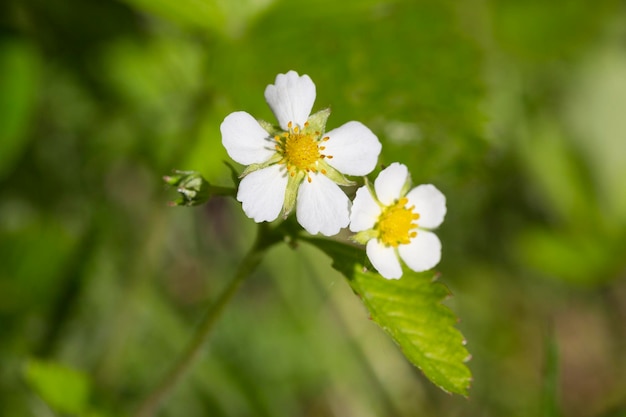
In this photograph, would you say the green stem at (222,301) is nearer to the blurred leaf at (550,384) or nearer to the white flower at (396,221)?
the white flower at (396,221)

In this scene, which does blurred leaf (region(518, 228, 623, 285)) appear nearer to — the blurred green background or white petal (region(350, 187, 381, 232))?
the blurred green background

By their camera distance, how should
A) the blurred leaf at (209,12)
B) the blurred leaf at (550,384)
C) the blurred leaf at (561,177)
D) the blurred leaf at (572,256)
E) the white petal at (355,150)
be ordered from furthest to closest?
the blurred leaf at (561,177) < the blurred leaf at (572,256) < the blurred leaf at (209,12) < the blurred leaf at (550,384) < the white petal at (355,150)

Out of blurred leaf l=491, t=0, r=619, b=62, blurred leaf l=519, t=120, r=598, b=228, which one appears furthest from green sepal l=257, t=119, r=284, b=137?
blurred leaf l=491, t=0, r=619, b=62

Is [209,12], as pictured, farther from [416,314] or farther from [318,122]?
[416,314]

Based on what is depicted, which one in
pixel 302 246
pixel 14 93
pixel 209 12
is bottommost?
pixel 302 246

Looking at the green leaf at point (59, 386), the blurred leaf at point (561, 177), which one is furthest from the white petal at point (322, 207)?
the blurred leaf at point (561, 177)

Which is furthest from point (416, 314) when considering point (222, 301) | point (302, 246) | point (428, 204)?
point (302, 246)
